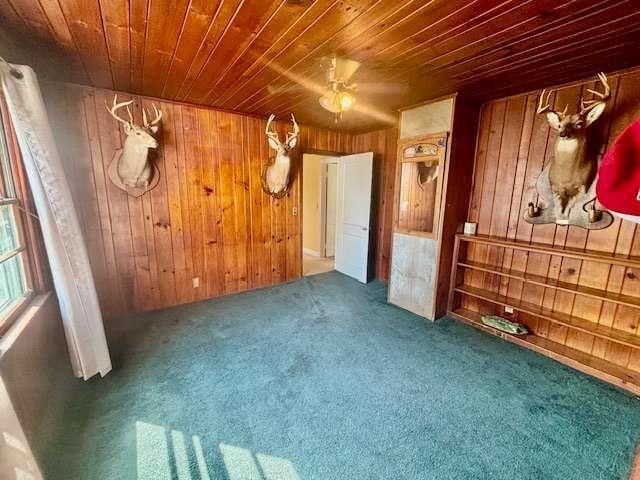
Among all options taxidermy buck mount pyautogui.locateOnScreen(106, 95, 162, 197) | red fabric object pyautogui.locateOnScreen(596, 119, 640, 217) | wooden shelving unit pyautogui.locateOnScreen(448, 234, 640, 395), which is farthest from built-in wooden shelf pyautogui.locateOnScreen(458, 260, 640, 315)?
taxidermy buck mount pyautogui.locateOnScreen(106, 95, 162, 197)

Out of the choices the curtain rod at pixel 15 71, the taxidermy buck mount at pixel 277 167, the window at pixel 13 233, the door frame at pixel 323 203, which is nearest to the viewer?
the curtain rod at pixel 15 71

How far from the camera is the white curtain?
165 centimetres

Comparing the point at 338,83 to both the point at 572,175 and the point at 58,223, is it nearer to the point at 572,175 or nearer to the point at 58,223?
the point at 572,175

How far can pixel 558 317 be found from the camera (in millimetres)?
2428

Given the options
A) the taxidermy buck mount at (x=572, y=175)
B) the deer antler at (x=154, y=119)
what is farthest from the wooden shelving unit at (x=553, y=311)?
the deer antler at (x=154, y=119)

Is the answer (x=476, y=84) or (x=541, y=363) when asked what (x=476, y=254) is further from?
(x=476, y=84)

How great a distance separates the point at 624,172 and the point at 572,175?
72.7 inches

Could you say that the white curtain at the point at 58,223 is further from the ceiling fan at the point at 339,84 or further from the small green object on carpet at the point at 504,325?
the small green object on carpet at the point at 504,325

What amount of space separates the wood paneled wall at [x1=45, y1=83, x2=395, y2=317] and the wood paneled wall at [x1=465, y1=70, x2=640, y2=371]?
1497 mm

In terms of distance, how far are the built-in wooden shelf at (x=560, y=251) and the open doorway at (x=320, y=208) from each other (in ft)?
9.31

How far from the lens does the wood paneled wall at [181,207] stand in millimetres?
2740

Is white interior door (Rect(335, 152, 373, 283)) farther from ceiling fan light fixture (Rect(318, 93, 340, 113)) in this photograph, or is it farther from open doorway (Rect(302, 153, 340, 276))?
ceiling fan light fixture (Rect(318, 93, 340, 113))

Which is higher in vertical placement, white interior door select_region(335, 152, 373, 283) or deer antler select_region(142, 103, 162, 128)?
deer antler select_region(142, 103, 162, 128)

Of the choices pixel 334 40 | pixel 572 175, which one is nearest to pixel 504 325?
pixel 572 175
